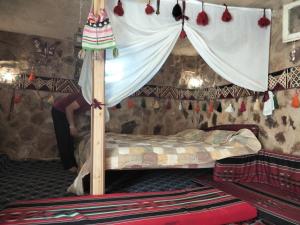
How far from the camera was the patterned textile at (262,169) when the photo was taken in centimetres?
299

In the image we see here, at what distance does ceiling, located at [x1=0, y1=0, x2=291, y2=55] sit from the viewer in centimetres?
338

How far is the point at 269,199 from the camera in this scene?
8.82ft

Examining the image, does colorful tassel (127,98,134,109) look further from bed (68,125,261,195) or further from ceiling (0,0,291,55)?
bed (68,125,261,195)

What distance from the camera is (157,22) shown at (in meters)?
2.86

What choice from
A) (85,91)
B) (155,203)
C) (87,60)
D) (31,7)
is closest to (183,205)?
(155,203)

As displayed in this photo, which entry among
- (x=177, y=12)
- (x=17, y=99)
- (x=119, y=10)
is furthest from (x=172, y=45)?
(x=17, y=99)

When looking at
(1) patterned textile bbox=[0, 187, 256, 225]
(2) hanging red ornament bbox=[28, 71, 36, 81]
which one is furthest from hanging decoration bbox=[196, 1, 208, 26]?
(2) hanging red ornament bbox=[28, 71, 36, 81]

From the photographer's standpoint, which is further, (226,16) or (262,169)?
(262,169)

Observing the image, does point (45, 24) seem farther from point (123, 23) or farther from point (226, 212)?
point (226, 212)

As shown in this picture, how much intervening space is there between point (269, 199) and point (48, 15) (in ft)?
12.1

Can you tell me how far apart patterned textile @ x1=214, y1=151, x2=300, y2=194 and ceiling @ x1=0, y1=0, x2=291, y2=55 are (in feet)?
6.26

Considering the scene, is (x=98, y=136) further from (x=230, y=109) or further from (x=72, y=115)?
(x=230, y=109)

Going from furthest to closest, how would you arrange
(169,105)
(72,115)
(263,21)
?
(169,105) → (72,115) → (263,21)

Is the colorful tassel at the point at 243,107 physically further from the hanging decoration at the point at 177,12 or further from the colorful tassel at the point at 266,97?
the hanging decoration at the point at 177,12
